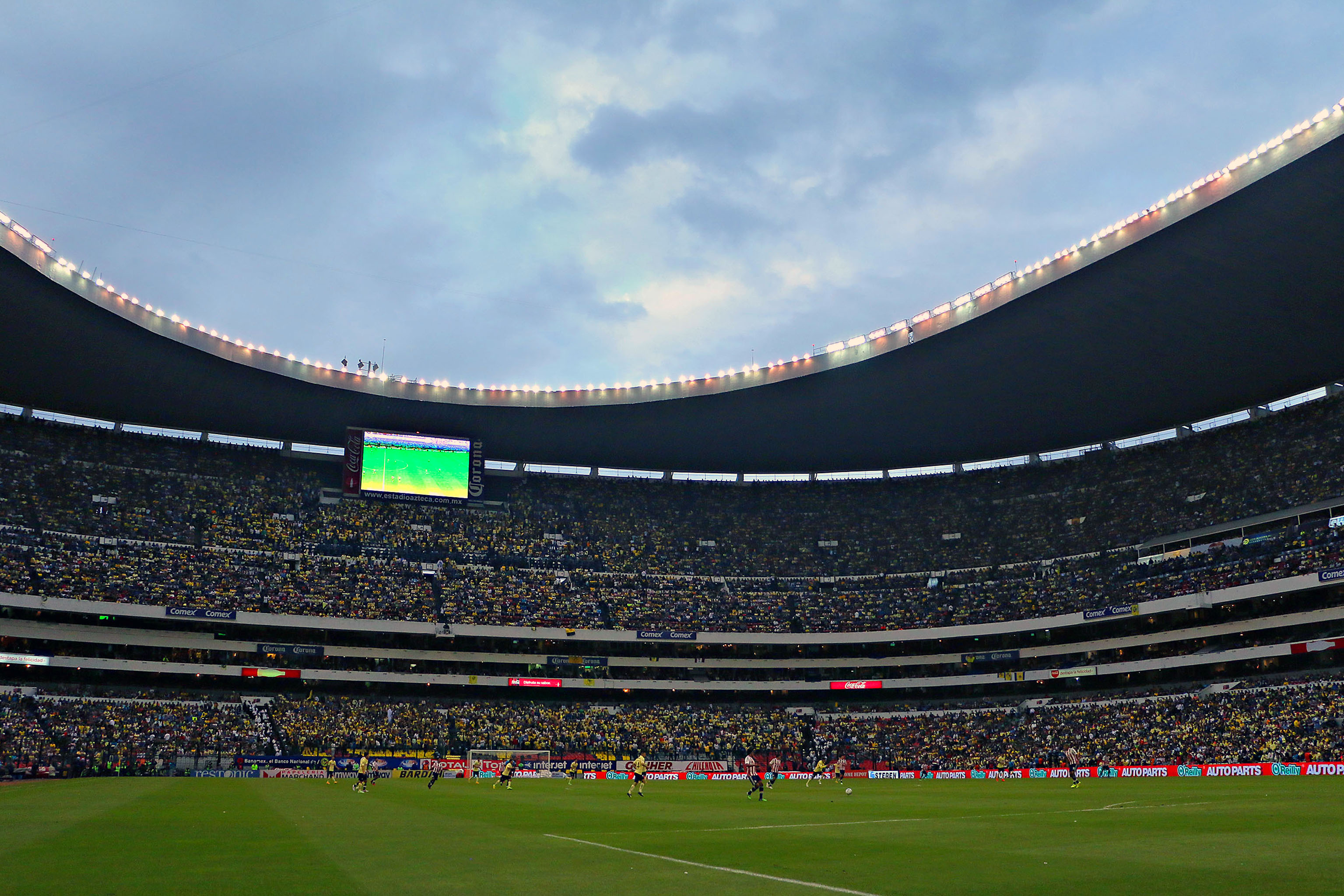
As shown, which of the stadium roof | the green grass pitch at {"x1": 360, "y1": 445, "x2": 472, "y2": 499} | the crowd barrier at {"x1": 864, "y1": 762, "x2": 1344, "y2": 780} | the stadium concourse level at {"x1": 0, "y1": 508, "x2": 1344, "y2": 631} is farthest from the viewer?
the green grass pitch at {"x1": 360, "y1": 445, "x2": 472, "y2": 499}

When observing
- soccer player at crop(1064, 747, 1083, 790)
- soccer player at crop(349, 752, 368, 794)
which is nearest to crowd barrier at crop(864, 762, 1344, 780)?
soccer player at crop(1064, 747, 1083, 790)

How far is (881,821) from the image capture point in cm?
2391

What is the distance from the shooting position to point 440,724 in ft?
218

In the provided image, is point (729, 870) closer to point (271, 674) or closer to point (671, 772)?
point (671, 772)

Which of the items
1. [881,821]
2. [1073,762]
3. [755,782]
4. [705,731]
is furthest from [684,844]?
[705,731]

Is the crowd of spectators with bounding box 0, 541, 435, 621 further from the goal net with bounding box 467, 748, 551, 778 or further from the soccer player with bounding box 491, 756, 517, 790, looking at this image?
the soccer player with bounding box 491, 756, 517, 790

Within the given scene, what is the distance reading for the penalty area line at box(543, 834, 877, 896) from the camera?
480 inches

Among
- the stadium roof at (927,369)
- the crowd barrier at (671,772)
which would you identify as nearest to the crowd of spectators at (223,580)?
the stadium roof at (927,369)

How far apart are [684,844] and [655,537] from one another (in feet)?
222

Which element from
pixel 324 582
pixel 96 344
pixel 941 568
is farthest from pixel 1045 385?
pixel 96 344

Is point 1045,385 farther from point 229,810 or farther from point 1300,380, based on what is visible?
point 229,810

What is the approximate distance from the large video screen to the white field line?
5694 centimetres

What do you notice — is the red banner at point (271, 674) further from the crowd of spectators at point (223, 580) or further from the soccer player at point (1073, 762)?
the soccer player at point (1073, 762)

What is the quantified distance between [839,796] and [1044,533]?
4548 centimetres
